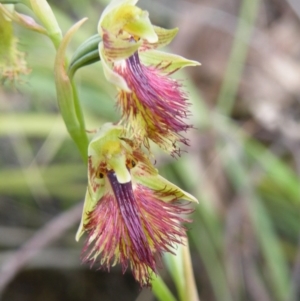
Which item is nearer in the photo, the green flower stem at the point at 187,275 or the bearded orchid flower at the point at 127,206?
the bearded orchid flower at the point at 127,206

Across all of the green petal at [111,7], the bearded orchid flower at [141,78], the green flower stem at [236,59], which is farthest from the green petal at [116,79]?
the green flower stem at [236,59]

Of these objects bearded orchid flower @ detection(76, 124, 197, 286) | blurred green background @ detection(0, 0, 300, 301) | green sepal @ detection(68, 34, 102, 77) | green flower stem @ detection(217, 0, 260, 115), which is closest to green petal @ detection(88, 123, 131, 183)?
bearded orchid flower @ detection(76, 124, 197, 286)

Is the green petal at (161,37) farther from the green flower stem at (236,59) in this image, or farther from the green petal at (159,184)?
the green flower stem at (236,59)

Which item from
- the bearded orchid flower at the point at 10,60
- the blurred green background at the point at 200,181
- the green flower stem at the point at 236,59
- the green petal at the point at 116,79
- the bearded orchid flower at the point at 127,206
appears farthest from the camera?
the green flower stem at the point at 236,59

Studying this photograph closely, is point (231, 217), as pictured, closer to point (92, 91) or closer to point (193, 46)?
point (92, 91)

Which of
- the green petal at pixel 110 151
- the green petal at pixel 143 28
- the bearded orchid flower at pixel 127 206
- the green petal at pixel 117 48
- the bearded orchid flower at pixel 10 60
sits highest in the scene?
the green petal at pixel 143 28

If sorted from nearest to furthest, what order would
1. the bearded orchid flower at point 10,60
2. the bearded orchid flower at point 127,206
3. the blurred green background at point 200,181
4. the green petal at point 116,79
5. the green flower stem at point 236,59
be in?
the green petal at point 116,79
the bearded orchid flower at point 127,206
the bearded orchid flower at point 10,60
the blurred green background at point 200,181
the green flower stem at point 236,59

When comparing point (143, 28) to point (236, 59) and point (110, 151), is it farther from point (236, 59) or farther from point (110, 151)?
point (236, 59)

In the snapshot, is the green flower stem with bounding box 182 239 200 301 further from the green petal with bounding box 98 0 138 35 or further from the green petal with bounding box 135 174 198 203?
the green petal with bounding box 98 0 138 35

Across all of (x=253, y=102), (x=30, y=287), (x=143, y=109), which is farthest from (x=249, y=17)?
(x=143, y=109)
